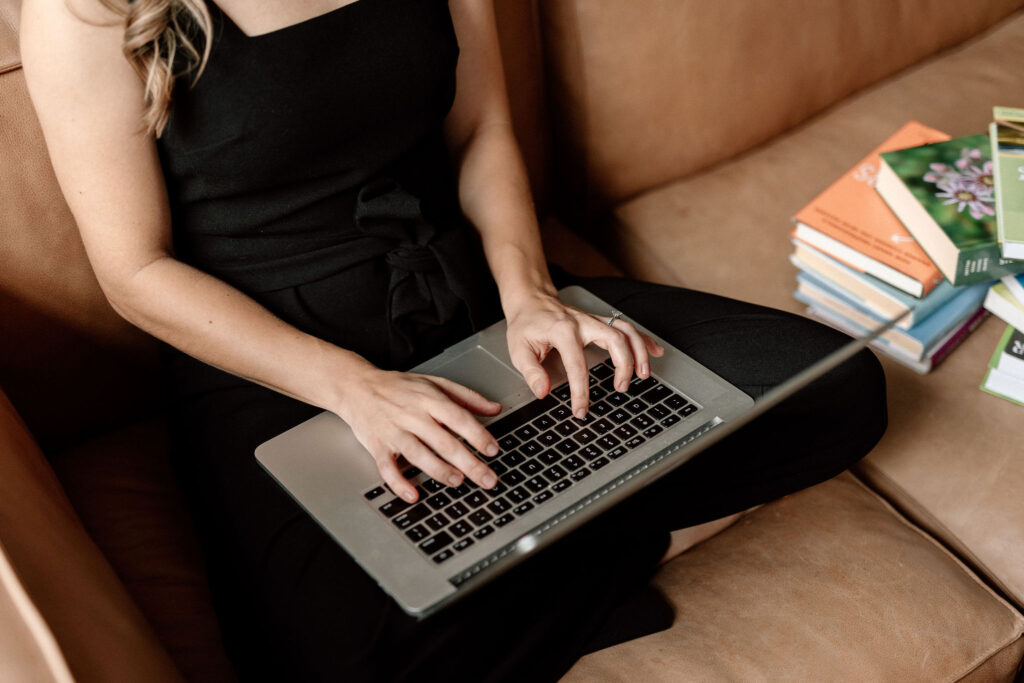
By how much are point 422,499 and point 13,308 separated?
1.79 ft

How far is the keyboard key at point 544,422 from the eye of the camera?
2.97 ft

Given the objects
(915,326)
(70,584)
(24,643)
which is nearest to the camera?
(24,643)

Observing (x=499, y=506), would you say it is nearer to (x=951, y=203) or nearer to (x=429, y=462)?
(x=429, y=462)

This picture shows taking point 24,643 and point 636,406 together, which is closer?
point 24,643

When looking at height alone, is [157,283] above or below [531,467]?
above

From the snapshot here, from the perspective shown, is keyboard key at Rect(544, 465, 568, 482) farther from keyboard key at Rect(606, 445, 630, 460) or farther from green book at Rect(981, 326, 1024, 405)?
green book at Rect(981, 326, 1024, 405)

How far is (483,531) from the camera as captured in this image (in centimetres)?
81

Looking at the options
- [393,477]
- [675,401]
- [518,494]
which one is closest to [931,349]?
[675,401]

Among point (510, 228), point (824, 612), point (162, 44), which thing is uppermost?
point (162, 44)

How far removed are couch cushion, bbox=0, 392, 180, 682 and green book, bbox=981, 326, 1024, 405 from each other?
1021mm

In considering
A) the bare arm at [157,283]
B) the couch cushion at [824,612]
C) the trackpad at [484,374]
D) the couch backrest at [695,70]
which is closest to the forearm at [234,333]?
the bare arm at [157,283]

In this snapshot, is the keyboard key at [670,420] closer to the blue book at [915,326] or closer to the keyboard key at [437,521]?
the keyboard key at [437,521]

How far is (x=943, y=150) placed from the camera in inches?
49.5

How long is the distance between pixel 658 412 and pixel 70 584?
0.57 m
